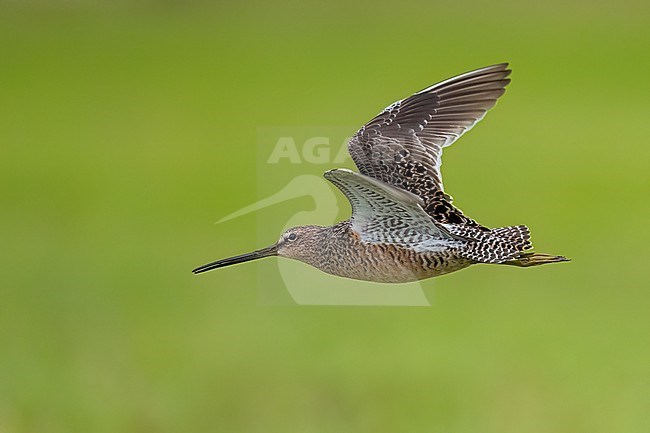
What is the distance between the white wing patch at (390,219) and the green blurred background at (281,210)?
7030 mm

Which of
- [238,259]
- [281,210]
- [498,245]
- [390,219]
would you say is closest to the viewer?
[498,245]

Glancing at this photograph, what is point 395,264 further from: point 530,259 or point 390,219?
point 530,259

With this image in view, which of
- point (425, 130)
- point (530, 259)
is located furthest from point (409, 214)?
point (425, 130)

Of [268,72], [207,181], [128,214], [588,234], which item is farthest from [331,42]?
[588,234]

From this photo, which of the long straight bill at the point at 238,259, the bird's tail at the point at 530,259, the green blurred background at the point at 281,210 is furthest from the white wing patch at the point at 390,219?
the green blurred background at the point at 281,210

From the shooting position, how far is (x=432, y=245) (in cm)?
465

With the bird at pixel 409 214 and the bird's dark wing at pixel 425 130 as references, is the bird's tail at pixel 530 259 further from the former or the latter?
the bird's dark wing at pixel 425 130

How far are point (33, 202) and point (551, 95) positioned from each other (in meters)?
10.4

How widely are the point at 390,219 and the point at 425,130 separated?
3.03ft

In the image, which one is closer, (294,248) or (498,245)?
(498,245)

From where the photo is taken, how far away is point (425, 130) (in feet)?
18.4

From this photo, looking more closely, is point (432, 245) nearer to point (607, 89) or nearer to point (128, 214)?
point (128, 214)

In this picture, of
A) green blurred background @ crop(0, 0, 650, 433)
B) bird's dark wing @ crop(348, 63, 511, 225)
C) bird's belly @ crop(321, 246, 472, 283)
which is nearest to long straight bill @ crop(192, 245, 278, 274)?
bird's belly @ crop(321, 246, 472, 283)

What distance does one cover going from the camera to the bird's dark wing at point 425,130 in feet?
17.4
